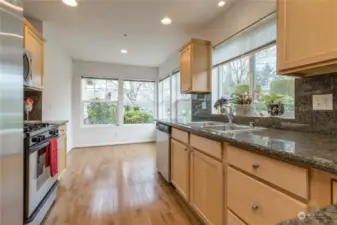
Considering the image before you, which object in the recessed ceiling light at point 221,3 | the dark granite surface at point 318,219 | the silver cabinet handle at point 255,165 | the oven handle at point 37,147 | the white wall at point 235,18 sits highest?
the recessed ceiling light at point 221,3

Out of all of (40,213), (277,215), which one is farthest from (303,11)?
(40,213)

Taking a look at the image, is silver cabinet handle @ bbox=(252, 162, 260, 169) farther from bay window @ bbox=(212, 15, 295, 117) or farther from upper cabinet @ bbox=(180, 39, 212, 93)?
upper cabinet @ bbox=(180, 39, 212, 93)

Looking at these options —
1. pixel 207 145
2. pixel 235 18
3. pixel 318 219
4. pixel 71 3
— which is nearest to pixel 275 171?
pixel 318 219

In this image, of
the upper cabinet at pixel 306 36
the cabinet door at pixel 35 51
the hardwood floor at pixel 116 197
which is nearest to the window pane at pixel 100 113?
A: the hardwood floor at pixel 116 197

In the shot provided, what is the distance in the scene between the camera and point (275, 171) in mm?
977

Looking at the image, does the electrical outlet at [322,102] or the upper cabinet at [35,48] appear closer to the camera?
the electrical outlet at [322,102]

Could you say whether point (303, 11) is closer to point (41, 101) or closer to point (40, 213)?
point (40, 213)

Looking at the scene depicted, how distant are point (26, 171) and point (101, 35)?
2.81m

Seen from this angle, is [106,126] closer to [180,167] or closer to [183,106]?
[183,106]

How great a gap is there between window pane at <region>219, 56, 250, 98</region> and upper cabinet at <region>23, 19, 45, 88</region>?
2683 mm

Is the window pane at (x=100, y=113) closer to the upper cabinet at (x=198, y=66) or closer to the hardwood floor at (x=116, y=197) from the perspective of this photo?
the hardwood floor at (x=116, y=197)

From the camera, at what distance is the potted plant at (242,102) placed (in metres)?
2.16

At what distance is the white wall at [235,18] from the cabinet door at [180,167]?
1.68 m

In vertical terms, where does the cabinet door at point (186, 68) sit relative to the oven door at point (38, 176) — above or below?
above
